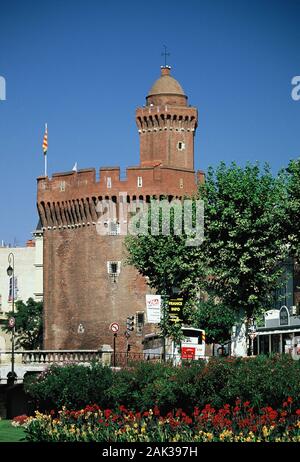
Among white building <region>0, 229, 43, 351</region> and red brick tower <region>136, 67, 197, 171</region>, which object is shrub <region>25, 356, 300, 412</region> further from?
white building <region>0, 229, 43, 351</region>

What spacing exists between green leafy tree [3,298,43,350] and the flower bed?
275ft

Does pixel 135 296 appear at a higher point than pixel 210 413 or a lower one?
higher

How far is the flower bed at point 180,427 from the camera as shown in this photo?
3916cm

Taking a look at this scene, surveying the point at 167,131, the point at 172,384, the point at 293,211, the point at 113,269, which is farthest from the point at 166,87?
the point at 172,384

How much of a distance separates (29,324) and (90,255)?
29099mm

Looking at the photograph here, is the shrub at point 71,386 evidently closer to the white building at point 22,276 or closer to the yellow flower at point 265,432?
the yellow flower at point 265,432

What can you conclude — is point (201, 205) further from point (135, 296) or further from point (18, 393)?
point (135, 296)

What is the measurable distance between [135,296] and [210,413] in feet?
193

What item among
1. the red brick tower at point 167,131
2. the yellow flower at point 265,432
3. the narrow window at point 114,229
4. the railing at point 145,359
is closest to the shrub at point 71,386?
the railing at point 145,359

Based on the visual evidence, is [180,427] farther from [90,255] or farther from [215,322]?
[90,255]

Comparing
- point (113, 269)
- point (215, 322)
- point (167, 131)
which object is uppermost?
point (167, 131)

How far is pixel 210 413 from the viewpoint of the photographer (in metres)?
42.7

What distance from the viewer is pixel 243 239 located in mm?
70938
